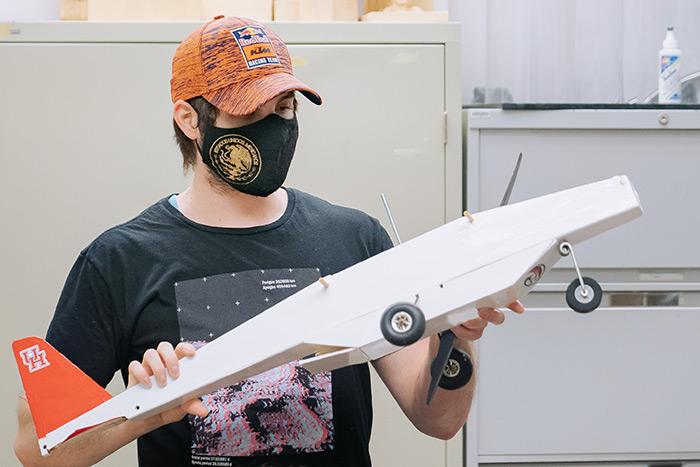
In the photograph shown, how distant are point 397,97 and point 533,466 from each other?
40.6 inches

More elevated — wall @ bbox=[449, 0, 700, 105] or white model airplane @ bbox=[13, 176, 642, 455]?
wall @ bbox=[449, 0, 700, 105]

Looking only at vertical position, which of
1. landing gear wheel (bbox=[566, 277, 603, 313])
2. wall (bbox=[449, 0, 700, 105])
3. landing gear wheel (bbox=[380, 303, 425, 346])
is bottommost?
landing gear wheel (bbox=[380, 303, 425, 346])

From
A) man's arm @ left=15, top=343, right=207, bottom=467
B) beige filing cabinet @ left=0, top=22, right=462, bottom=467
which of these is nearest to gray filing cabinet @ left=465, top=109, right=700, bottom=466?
beige filing cabinet @ left=0, top=22, right=462, bottom=467

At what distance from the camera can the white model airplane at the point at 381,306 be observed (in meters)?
1.02

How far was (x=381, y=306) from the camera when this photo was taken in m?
1.06

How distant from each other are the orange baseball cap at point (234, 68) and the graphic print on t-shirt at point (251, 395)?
28 centimetres

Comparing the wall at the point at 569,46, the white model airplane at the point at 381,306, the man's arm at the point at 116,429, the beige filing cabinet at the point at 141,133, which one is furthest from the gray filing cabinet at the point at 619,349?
the man's arm at the point at 116,429

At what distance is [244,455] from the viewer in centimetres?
123

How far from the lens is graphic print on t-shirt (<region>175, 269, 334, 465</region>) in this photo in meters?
1.24

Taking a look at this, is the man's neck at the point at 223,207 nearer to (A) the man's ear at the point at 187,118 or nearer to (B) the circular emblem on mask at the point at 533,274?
(A) the man's ear at the point at 187,118

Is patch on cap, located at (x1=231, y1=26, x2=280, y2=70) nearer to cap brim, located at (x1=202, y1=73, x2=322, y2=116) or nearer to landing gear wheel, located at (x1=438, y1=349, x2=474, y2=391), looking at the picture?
cap brim, located at (x1=202, y1=73, x2=322, y2=116)

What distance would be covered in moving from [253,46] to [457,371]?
61 centimetres

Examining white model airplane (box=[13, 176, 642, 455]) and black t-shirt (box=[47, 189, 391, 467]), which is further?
black t-shirt (box=[47, 189, 391, 467])

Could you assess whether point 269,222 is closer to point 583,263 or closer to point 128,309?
point 128,309
